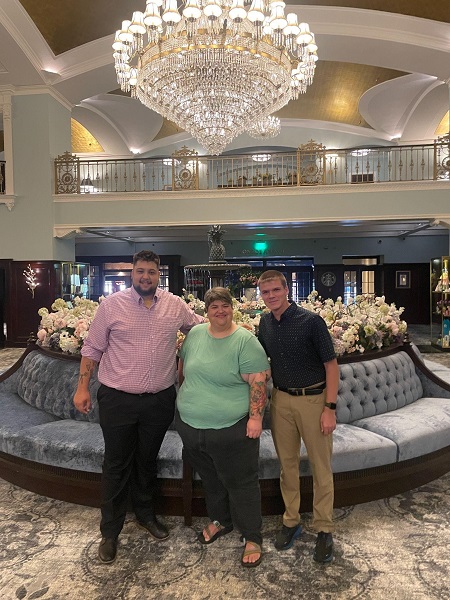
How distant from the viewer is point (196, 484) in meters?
3.05

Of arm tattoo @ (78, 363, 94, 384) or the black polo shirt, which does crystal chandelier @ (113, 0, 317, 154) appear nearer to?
the black polo shirt

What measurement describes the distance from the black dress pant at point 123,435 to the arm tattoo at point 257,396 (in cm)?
52

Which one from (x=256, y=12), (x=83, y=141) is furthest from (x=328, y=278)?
(x=256, y=12)

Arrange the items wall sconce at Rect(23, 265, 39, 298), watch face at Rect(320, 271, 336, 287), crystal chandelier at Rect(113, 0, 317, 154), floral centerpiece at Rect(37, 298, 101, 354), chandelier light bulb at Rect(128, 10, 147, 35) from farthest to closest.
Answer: watch face at Rect(320, 271, 336, 287) → wall sconce at Rect(23, 265, 39, 298) → chandelier light bulb at Rect(128, 10, 147, 35) → crystal chandelier at Rect(113, 0, 317, 154) → floral centerpiece at Rect(37, 298, 101, 354)

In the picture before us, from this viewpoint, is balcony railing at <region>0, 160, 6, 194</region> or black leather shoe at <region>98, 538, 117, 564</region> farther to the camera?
balcony railing at <region>0, 160, 6, 194</region>

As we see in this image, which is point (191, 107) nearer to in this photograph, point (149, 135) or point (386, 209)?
point (386, 209)

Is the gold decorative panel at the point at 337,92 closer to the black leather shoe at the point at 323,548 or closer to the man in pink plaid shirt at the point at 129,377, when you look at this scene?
the man in pink plaid shirt at the point at 129,377

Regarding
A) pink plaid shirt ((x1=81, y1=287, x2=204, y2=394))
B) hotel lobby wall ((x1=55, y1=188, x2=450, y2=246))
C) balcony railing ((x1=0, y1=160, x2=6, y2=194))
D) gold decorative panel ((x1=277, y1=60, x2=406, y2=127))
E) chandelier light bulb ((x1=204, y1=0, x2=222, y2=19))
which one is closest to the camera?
pink plaid shirt ((x1=81, y1=287, x2=204, y2=394))

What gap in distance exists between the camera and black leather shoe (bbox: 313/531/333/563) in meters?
2.57

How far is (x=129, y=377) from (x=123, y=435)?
1.11 feet

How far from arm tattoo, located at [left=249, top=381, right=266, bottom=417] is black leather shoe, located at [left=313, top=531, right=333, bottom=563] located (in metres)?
0.83

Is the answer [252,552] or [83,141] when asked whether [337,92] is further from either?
[252,552]

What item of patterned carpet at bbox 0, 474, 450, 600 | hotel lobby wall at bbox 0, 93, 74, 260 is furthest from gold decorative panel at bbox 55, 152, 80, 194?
patterned carpet at bbox 0, 474, 450, 600

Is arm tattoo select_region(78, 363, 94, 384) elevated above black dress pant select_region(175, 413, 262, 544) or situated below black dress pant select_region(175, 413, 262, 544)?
above
